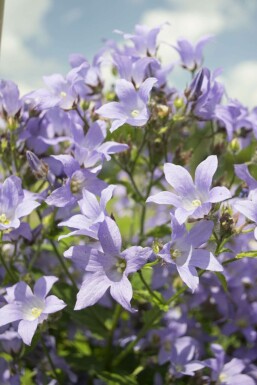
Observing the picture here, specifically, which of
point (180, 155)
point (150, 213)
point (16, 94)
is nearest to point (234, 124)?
point (180, 155)

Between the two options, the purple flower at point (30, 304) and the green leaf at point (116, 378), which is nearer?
the purple flower at point (30, 304)

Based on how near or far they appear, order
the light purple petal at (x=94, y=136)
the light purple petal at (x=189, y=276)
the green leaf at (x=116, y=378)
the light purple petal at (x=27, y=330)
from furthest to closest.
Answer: the green leaf at (x=116, y=378) < the light purple petal at (x=94, y=136) < the light purple petal at (x=27, y=330) < the light purple petal at (x=189, y=276)

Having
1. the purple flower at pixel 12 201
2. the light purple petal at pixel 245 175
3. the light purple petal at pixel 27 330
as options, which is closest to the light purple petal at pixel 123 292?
the light purple petal at pixel 27 330

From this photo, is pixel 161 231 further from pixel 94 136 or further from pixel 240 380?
pixel 240 380

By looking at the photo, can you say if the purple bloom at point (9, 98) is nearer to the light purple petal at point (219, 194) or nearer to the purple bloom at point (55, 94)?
the purple bloom at point (55, 94)

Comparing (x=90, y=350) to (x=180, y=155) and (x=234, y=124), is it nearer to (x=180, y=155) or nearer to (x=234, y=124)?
(x=180, y=155)

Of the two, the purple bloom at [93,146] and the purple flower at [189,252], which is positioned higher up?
the purple bloom at [93,146]

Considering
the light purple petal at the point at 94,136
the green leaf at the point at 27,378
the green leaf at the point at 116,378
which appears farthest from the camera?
the green leaf at the point at 27,378
